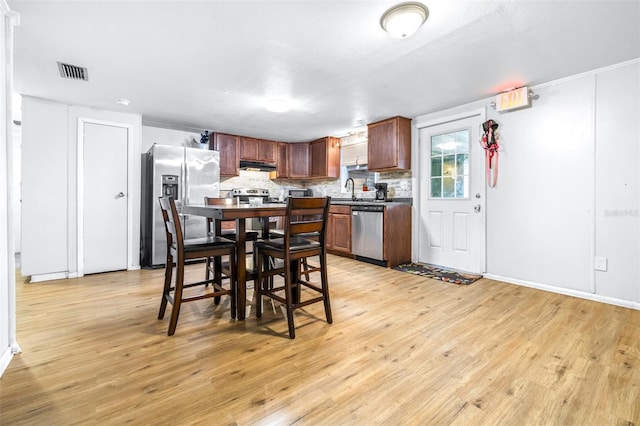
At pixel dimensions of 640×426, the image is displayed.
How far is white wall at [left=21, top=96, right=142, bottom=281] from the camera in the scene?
3385mm

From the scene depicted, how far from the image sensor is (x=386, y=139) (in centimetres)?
436

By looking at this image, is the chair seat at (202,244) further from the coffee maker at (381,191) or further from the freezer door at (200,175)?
the coffee maker at (381,191)

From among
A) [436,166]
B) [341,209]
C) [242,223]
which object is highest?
[436,166]

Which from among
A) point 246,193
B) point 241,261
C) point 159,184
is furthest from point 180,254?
point 246,193

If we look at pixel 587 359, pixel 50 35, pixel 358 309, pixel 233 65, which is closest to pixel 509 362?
pixel 587 359

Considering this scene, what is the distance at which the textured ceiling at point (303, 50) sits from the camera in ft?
6.08

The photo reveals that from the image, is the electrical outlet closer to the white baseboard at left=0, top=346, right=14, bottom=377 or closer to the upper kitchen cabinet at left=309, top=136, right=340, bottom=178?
the upper kitchen cabinet at left=309, top=136, right=340, bottom=178

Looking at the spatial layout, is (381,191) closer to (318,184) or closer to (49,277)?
(318,184)

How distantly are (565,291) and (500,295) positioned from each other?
68 centimetres

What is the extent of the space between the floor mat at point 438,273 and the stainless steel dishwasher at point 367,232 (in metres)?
0.41

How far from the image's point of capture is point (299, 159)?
591 cm

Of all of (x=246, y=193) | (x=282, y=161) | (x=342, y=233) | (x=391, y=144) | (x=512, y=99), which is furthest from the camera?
(x=282, y=161)

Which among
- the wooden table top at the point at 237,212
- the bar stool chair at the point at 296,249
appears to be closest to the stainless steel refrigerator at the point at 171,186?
the wooden table top at the point at 237,212

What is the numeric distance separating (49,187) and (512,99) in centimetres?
554
